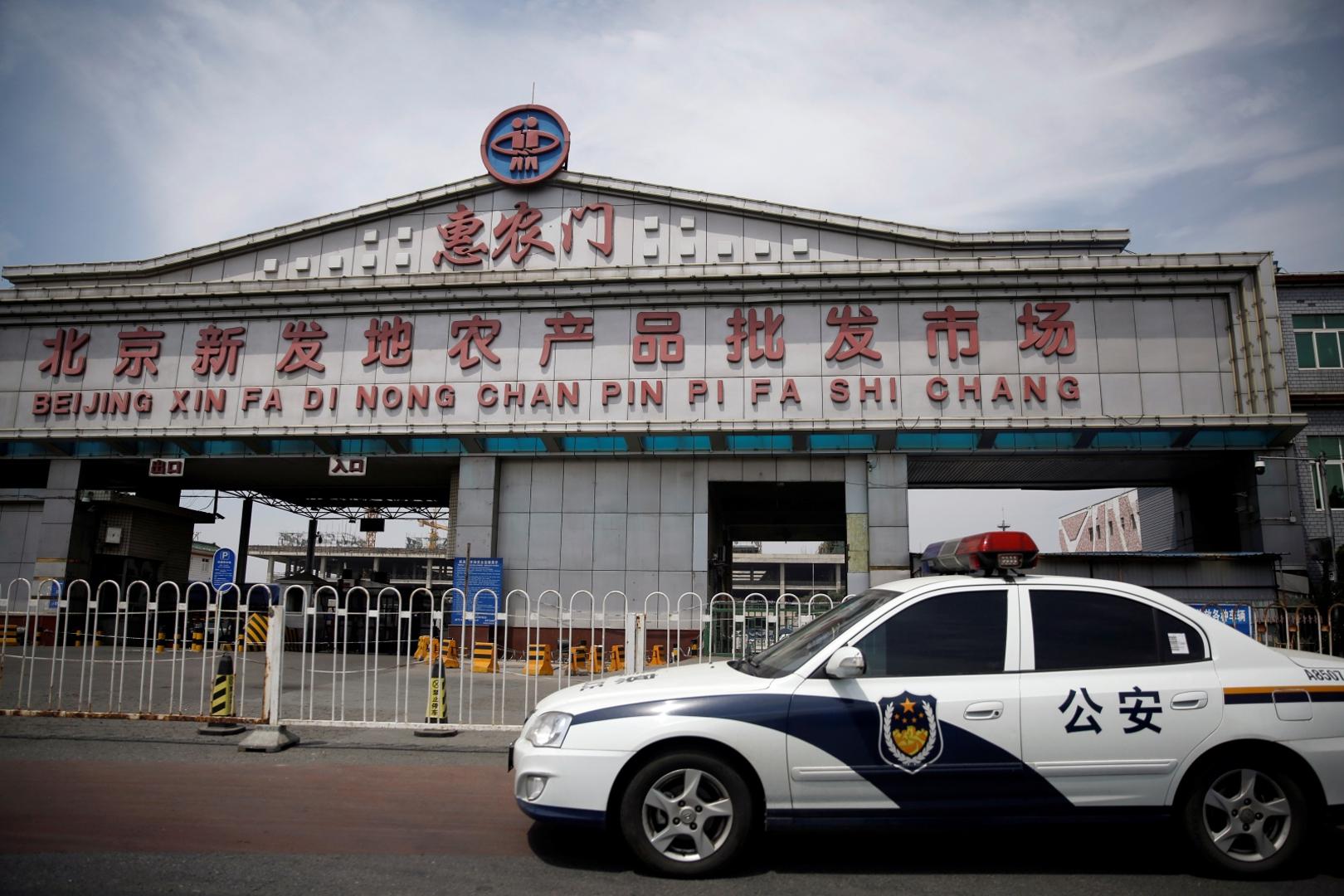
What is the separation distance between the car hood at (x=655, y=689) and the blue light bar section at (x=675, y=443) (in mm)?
15599

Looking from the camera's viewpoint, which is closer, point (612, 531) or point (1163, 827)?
point (1163, 827)

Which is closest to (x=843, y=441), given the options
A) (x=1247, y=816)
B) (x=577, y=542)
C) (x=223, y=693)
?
(x=577, y=542)

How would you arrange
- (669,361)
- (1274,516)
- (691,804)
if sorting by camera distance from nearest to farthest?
(691,804)
(1274,516)
(669,361)

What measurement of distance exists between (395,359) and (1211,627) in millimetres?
19986

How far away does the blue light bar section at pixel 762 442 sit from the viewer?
20797 millimetres

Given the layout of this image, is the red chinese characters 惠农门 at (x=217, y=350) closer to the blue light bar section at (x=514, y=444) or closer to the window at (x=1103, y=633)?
the blue light bar section at (x=514, y=444)

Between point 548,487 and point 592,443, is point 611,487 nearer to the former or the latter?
point 592,443

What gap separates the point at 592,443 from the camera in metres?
21.3

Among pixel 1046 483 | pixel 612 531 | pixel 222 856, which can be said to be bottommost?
pixel 222 856

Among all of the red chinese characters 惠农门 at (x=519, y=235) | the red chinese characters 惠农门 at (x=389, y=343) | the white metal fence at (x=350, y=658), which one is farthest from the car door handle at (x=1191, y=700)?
the red chinese characters 惠农门 at (x=389, y=343)

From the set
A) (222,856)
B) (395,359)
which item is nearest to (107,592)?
(395,359)

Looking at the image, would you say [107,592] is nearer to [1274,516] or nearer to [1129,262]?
[1129,262]

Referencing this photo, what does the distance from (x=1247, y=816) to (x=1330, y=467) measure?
22.6 meters

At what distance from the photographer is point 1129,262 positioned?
2011 cm
